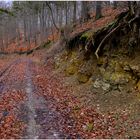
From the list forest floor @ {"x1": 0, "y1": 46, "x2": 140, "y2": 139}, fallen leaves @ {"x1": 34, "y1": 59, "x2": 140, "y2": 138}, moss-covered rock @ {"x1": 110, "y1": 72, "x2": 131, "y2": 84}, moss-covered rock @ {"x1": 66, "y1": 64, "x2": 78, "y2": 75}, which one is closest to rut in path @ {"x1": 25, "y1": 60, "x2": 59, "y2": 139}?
forest floor @ {"x1": 0, "y1": 46, "x2": 140, "y2": 139}

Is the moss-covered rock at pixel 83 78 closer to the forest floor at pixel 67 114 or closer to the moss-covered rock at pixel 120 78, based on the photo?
the forest floor at pixel 67 114

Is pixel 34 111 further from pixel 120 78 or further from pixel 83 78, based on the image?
pixel 83 78

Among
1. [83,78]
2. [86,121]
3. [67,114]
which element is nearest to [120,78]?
[67,114]

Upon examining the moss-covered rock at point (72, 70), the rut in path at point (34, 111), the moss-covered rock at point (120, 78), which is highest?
the moss-covered rock at point (120, 78)

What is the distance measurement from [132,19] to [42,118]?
20.4ft

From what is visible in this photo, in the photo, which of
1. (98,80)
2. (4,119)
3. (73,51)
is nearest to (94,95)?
(98,80)

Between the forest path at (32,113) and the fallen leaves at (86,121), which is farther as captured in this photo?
the forest path at (32,113)

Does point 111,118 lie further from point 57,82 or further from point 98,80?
point 57,82

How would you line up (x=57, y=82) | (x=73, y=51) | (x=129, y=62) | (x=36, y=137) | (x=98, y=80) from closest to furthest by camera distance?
(x=36, y=137), (x=129, y=62), (x=98, y=80), (x=57, y=82), (x=73, y=51)

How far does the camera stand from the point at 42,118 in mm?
12078

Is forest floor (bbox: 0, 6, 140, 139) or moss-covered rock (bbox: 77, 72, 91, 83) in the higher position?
moss-covered rock (bbox: 77, 72, 91, 83)

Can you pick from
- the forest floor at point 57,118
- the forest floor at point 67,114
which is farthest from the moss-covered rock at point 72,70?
the forest floor at point 57,118

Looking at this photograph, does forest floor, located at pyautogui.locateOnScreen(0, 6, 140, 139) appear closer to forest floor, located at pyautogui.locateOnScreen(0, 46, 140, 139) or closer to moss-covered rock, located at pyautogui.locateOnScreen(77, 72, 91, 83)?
forest floor, located at pyautogui.locateOnScreen(0, 46, 140, 139)

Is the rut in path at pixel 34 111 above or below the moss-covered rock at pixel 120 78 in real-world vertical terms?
below
